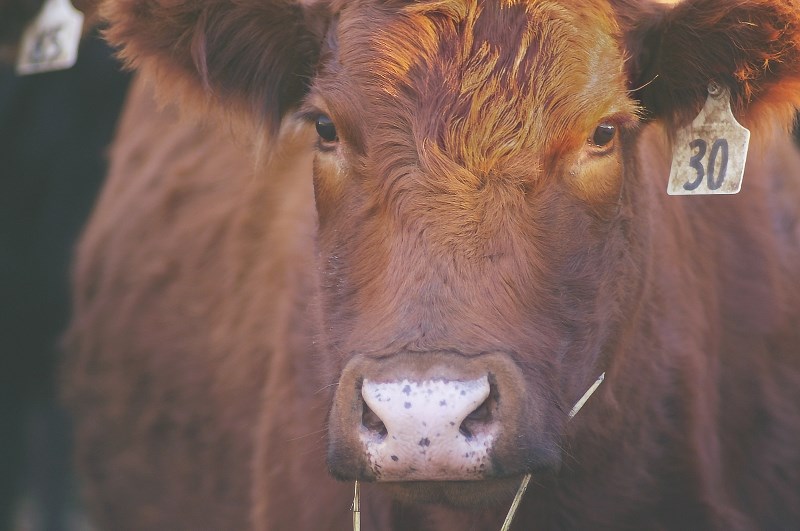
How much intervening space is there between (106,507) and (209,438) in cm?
88

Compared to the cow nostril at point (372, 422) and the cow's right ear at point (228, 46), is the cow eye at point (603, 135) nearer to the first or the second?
the cow's right ear at point (228, 46)

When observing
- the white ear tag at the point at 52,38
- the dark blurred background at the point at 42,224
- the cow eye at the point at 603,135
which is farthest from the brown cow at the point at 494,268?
the dark blurred background at the point at 42,224

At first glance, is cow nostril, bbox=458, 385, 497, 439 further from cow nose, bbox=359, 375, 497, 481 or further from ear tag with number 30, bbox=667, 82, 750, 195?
ear tag with number 30, bbox=667, 82, 750, 195

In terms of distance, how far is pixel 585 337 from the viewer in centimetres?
300

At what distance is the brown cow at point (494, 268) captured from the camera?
2.66 meters

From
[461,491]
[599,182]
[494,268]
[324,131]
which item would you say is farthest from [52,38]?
[461,491]

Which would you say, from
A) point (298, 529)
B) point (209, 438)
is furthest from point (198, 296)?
point (298, 529)

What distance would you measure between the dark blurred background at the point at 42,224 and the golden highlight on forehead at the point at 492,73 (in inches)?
130

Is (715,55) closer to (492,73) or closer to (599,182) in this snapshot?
(599,182)

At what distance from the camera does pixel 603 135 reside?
9.88 feet

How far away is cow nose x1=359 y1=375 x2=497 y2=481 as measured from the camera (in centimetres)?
246

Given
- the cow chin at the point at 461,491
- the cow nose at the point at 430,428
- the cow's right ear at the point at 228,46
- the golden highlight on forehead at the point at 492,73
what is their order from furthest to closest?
1. the cow's right ear at the point at 228,46
2. the golden highlight on forehead at the point at 492,73
3. the cow chin at the point at 461,491
4. the cow nose at the point at 430,428

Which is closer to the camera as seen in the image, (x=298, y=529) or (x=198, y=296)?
(x=298, y=529)

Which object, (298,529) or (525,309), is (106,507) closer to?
(298,529)
